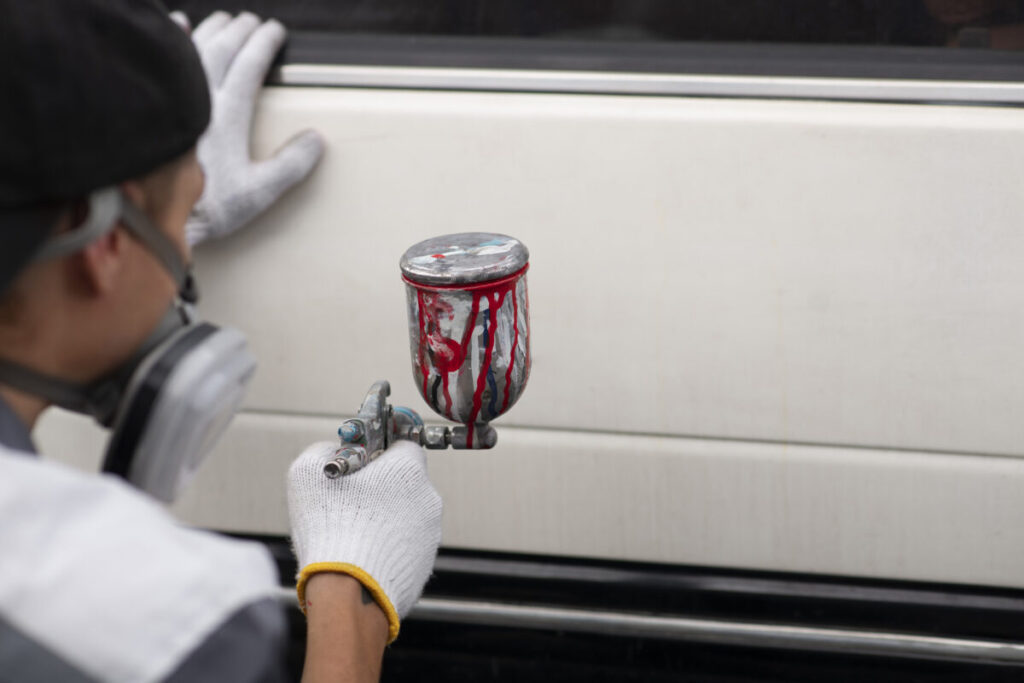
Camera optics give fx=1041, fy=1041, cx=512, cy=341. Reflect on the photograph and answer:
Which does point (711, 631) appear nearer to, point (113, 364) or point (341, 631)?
point (341, 631)

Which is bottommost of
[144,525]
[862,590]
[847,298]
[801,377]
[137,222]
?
[862,590]

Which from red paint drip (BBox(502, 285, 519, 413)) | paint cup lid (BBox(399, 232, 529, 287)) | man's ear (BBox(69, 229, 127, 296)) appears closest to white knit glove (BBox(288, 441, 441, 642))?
red paint drip (BBox(502, 285, 519, 413))

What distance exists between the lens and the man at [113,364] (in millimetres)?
790

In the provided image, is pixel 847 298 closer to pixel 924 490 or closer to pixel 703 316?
pixel 703 316

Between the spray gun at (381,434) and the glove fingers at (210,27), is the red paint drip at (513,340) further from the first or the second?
the glove fingers at (210,27)

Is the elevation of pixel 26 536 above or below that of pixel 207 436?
above

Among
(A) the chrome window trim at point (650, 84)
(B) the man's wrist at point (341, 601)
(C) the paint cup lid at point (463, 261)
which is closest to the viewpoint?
(C) the paint cup lid at point (463, 261)

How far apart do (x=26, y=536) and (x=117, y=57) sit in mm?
439

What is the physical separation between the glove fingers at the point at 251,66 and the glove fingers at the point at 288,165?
4.2 inches

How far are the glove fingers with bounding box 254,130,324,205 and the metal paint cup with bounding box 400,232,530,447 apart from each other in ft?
1.25

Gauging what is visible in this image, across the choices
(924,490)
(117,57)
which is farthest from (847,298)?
(117,57)

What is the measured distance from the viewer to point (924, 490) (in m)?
1.65

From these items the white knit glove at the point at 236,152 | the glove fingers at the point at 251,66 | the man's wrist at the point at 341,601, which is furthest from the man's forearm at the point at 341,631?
the glove fingers at the point at 251,66

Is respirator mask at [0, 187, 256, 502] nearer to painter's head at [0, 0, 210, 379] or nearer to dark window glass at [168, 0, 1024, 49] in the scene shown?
painter's head at [0, 0, 210, 379]
